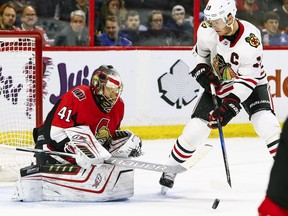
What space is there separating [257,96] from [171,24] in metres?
2.52

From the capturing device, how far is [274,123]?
14.2 feet

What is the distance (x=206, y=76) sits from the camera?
175 inches

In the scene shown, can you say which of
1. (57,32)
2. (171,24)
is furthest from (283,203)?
(171,24)

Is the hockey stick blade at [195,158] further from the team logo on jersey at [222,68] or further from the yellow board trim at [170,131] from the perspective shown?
the yellow board trim at [170,131]

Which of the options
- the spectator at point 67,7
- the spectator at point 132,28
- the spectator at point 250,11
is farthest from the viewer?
the spectator at point 250,11

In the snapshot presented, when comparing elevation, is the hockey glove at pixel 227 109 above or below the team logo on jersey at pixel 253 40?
below

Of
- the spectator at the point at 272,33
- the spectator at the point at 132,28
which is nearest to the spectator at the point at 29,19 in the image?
the spectator at the point at 132,28

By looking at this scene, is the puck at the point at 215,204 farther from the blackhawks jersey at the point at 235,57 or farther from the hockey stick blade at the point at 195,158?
the blackhawks jersey at the point at 235,57

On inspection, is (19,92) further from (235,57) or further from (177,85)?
(177,85)

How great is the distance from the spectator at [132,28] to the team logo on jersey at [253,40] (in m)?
2.38

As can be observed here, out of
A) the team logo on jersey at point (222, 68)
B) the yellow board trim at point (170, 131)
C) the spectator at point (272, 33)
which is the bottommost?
the yellow board trim at point (170, 131)

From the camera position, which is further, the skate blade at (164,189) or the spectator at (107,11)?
the spectator at (107,11)

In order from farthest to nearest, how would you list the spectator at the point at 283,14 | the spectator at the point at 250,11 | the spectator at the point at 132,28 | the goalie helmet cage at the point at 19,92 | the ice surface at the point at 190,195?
1. the spectator at the point at 283,14
2. the spectator at the point at 250,11
3. the spectator at the point at 132,28
4. the goalie helmet cage at the point at 19,92
5. the ice surface at the point at 190,195

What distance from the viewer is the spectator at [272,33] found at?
7.09 m
